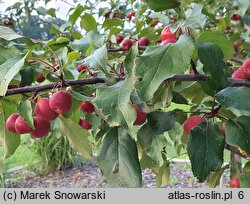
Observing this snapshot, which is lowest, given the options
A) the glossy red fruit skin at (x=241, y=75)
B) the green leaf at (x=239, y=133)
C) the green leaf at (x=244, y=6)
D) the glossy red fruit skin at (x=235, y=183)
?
the glossy red fruit skin at (x=235, y=183)

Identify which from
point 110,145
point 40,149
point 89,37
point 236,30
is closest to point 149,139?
point 110,145

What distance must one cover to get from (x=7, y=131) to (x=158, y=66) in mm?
432

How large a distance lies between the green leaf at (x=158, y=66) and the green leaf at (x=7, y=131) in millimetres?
371

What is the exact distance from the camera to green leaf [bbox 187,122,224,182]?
0.61 m

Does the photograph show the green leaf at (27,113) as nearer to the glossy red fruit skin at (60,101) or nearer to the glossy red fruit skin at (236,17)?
the glossy red fruit skin at (60,101)

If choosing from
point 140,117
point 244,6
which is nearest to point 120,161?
point 140,117

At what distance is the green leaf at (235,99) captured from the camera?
0.62 metres

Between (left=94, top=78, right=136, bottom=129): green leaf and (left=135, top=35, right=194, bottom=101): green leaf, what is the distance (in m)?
0.04

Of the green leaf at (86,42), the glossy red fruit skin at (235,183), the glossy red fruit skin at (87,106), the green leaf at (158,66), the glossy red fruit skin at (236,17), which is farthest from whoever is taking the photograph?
the glossy red fruit skin at (236,17)

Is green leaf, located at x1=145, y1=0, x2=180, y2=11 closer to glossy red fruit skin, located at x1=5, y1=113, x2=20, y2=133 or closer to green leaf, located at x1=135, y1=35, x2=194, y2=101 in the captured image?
green leaf, located at x1=135, y1=35, x2=194, y2=101

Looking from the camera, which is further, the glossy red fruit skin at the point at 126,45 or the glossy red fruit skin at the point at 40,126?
the glossy red fruit skin at the point at 126,45

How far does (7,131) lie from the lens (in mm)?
827

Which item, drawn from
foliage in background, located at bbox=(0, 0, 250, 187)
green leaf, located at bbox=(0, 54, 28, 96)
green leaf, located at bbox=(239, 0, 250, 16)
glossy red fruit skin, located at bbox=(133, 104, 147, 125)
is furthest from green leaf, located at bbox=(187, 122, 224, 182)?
green leaf, located at bbox=(239, 0, 250, 16)

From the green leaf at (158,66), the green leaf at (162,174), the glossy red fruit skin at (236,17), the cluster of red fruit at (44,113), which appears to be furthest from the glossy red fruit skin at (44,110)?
the glossy red fruit skin at (236,17)
